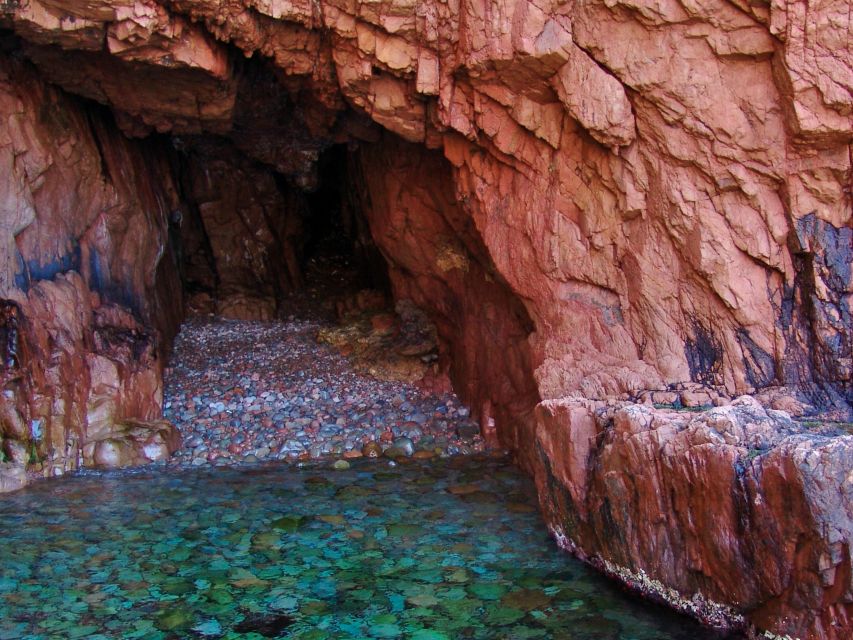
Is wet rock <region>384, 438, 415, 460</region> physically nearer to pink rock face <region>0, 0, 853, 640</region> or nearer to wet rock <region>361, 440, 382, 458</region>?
wet rock <region>361, 440, 382, 458</region>

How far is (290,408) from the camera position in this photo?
32.6 feet

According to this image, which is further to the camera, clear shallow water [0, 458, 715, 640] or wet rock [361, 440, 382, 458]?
wet rock [361, 440, 382, 458]

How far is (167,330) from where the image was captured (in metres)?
11.3

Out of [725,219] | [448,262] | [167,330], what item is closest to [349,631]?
[725,219]

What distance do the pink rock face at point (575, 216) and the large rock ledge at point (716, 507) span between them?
0.02 meters

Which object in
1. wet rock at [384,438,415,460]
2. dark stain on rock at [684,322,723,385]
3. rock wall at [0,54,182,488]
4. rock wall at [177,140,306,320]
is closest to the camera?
dark stain on rock at [684,322,723,385]

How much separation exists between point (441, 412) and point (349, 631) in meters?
5.12

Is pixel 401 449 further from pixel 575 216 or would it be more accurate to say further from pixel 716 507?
pixel 716 507

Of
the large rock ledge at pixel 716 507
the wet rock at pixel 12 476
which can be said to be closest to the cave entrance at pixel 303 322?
the wet rock at pixel 12 476

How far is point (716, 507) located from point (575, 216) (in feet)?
10.8

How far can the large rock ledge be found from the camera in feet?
12.7

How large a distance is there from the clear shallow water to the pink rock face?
54 cm

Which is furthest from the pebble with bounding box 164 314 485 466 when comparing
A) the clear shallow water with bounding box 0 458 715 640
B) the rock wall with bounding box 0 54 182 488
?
the clear shallow water with bounding box 0 458 715 640

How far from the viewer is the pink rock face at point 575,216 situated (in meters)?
4.70
